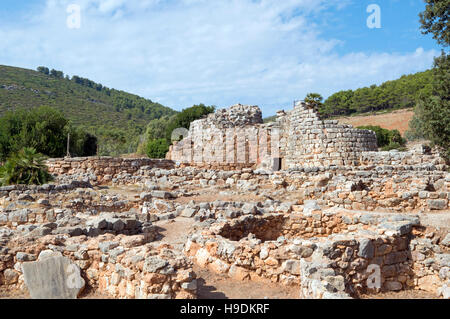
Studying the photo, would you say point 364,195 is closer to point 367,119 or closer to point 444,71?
point 444,71

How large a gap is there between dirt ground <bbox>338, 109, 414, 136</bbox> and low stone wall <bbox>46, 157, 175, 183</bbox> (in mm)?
48752

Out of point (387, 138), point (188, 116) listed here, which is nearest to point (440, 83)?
point (188, 116)

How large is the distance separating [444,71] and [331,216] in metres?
12.1

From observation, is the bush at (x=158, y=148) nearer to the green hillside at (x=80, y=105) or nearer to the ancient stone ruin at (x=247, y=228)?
the green hillside at (x=80, y=105)

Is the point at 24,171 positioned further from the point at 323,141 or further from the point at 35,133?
the point at 35,133

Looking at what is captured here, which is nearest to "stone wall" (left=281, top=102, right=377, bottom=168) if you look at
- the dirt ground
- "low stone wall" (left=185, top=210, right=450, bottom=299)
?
"low stone wall" (left=185, top=210, right=450, bottom=299)

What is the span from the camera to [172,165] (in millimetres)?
19656

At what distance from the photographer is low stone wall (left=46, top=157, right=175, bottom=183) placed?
1711cm

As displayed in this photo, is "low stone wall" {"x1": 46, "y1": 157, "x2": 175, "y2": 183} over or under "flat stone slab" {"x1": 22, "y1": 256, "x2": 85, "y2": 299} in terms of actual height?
over

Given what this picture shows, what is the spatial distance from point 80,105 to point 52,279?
81149 mm

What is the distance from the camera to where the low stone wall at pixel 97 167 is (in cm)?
1711

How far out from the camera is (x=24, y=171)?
1419cm

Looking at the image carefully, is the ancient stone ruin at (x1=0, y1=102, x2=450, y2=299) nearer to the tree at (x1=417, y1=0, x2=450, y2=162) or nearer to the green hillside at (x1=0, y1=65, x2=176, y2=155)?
the tree at (x1=417, y1=0, x2=450, y2=162)

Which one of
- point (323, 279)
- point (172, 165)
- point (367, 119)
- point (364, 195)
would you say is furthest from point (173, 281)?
point (367, 119)
